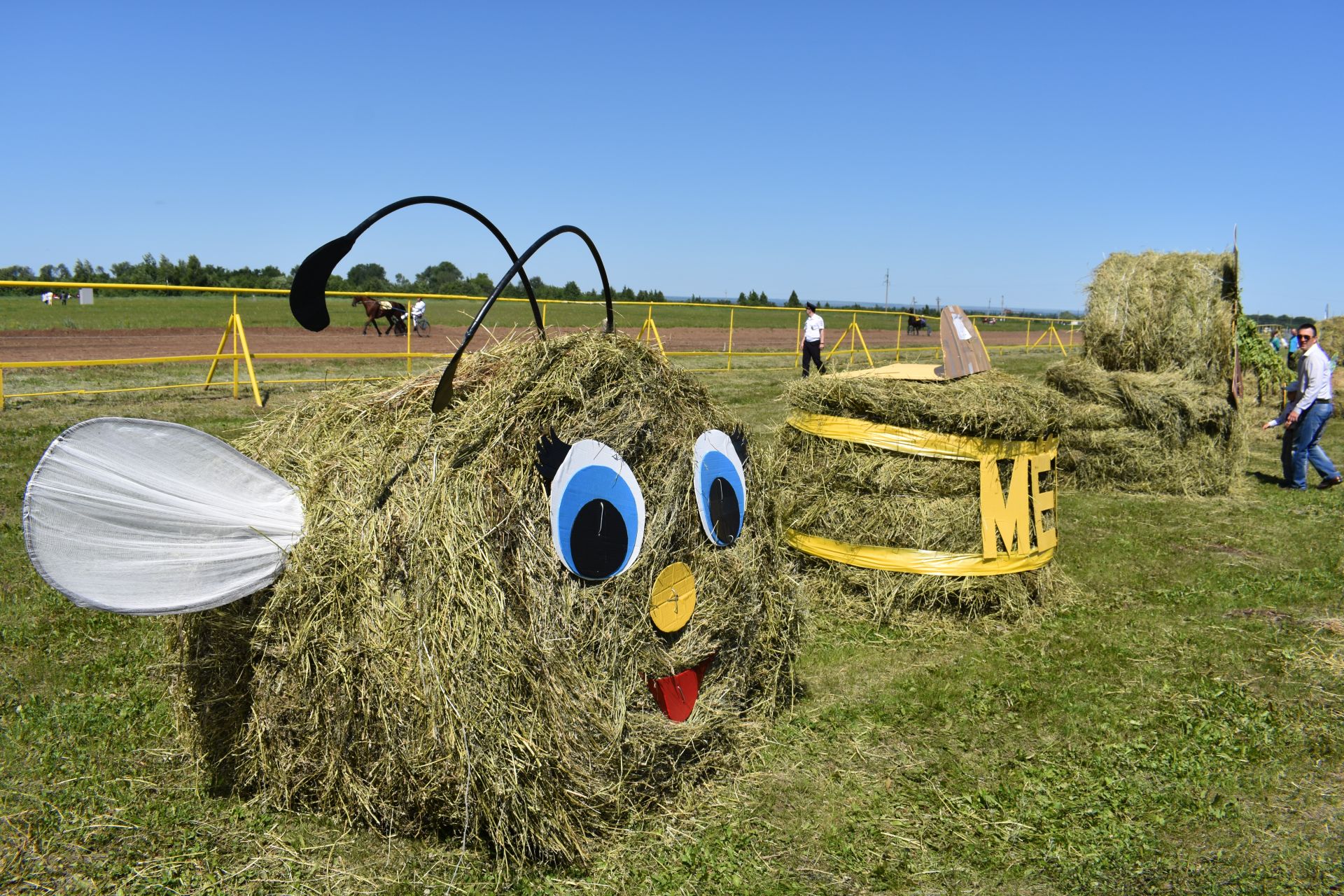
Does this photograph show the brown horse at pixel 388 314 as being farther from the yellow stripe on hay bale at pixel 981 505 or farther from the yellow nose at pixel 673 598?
the yellow nose at pixel 673 598

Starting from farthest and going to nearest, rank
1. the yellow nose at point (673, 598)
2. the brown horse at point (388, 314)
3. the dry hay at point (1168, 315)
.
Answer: the brown horse at point (388, 314) → the dry hay at point (1168, 315) → the yellow nose at point (673, 598)

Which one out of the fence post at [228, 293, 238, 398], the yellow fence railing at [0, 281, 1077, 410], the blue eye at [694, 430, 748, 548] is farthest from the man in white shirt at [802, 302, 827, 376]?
the blue eye at [694, 430, 748, 548]

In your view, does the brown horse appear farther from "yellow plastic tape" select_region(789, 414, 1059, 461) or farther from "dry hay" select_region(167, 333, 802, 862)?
"dry hay" select_region(167, 333, 802, 862)

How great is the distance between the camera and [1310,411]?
9836 millimetres

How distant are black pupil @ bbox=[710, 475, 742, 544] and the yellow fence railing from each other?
0.71 meters

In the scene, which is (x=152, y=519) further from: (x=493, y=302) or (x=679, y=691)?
(x=679, y=691)

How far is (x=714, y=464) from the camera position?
392cm

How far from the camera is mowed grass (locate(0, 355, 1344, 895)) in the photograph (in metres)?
3.14

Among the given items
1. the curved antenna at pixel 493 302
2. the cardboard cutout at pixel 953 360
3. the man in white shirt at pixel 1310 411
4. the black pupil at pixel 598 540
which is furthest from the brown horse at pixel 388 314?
the black pupil at pixel 598 540

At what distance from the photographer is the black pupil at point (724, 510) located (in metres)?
3.86

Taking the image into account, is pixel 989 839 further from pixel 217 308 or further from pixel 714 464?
pixel 217 308

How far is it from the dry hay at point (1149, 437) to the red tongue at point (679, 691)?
7854 mm

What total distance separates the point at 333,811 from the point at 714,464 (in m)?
2.13

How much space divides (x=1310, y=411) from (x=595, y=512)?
33.3 ft
